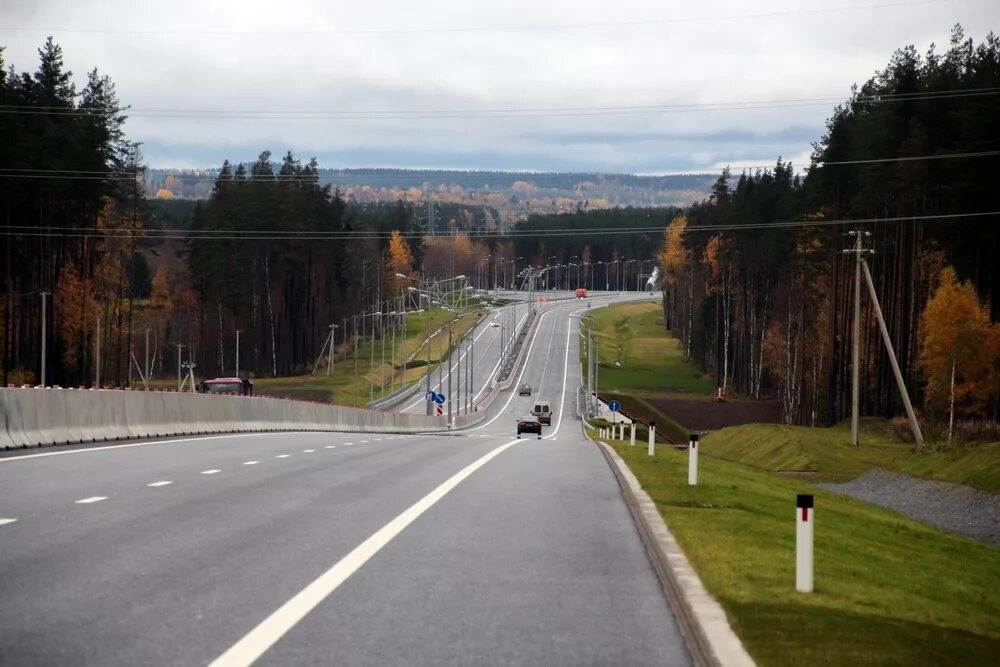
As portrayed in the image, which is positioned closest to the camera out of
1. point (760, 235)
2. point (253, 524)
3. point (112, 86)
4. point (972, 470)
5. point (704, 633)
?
point (704, 633)

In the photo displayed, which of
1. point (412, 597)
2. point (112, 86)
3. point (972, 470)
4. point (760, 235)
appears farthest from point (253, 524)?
point (760, 235)

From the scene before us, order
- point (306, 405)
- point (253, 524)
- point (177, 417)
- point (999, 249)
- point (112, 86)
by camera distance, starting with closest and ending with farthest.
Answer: point (253, 524) → point (177, 417) → point (306, 405) → point (999, 249) → point (112, 86)

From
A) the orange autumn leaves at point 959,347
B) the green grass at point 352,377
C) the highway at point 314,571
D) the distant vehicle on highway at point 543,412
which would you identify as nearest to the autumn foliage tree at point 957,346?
the orange autumn leaves at point 959,347

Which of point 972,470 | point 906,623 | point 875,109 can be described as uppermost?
point 875,109

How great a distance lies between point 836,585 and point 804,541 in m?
1.39

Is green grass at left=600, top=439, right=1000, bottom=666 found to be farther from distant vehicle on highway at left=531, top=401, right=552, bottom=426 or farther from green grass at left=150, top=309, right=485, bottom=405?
distant vehicle on highway at left=531, top=401, right=552, bottom=426

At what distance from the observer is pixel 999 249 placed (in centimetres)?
6938

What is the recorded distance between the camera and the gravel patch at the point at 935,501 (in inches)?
1294

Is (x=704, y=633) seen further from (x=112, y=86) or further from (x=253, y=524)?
(x=112, y=86)

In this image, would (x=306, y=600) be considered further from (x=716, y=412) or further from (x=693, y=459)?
(x=716, y=412)

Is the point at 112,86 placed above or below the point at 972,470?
above

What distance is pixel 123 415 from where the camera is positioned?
102ft

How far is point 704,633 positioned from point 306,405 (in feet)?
154

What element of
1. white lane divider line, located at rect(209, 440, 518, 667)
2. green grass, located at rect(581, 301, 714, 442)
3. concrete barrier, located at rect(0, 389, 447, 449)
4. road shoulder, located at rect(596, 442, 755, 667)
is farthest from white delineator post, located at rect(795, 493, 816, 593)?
green grass, located at rect(581, 301, 714, 442)
